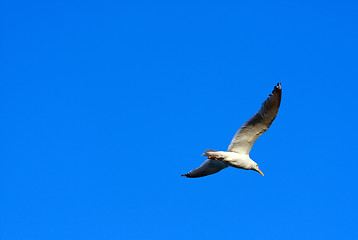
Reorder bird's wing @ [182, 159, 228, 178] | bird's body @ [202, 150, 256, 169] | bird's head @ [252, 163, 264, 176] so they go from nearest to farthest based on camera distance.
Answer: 1. bird's body @ [202, 150, 256, 169]
2. bird's head @ [252, 163, 264, 176]
3. bird's wing @ [182, 159, 228, 178]

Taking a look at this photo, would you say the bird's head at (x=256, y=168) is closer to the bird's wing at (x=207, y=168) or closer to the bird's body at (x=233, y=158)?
the bird's body at (x=233, y=158)

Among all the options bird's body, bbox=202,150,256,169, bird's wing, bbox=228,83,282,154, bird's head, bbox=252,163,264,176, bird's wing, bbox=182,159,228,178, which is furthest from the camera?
bird's wing, bbox=182,159,228,178

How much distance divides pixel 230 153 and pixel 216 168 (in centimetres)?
262

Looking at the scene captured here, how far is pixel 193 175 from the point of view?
23.2m

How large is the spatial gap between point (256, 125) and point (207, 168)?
3921mm

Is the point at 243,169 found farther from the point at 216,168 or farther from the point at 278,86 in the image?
the point at 278,86

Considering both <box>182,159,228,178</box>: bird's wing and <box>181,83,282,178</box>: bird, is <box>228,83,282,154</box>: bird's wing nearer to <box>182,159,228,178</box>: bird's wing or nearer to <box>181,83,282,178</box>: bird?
<box>181,83,282,178</box>: bird

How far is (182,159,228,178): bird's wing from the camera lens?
2248 centimetres

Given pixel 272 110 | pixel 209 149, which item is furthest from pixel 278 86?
pixel 209 149

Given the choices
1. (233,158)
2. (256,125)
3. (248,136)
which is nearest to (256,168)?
(233,158)

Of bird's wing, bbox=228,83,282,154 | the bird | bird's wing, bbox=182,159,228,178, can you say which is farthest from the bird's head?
bird's wing, bbox=182,159,228,178

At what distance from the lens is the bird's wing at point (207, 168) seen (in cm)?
2248

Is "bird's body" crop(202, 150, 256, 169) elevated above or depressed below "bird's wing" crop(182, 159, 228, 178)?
below

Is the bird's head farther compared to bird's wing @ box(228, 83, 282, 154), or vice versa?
the bird's head
